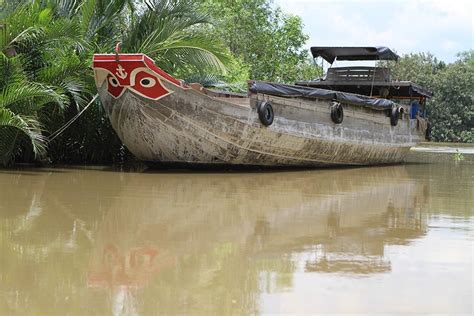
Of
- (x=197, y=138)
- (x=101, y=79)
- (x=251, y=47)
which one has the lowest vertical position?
(x=197, y=138)

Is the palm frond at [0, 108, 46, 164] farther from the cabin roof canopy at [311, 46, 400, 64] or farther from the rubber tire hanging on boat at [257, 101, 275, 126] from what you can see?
the cabin roof canopy at [311, 46, 400, 64]

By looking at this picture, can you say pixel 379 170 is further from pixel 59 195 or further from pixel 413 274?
pixel 413 274

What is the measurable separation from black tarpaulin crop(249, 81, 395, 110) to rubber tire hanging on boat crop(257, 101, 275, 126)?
0.78ft

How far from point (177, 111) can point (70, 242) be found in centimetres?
616

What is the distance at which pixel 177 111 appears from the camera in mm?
11086

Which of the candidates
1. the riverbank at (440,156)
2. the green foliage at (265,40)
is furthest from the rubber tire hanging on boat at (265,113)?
the green foliage at (265,40)

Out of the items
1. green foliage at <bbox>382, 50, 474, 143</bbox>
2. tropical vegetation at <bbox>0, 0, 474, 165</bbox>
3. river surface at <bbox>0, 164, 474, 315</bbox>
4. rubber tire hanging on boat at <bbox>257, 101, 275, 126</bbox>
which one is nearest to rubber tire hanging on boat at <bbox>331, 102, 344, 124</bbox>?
rubber tire hanging on boat at <bbox>257, 101, 275, 126</bbox>

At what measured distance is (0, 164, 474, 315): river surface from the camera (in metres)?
3.64

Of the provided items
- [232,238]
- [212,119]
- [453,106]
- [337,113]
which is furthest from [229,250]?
[453,106]

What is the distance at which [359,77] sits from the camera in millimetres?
A: 16297

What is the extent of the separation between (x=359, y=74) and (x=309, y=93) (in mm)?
4028

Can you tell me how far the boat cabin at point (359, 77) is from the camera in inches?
632

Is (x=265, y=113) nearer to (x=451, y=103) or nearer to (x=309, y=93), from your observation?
(x=309, y=93)

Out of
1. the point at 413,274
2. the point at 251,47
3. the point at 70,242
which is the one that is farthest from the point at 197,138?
the point at 251,47
